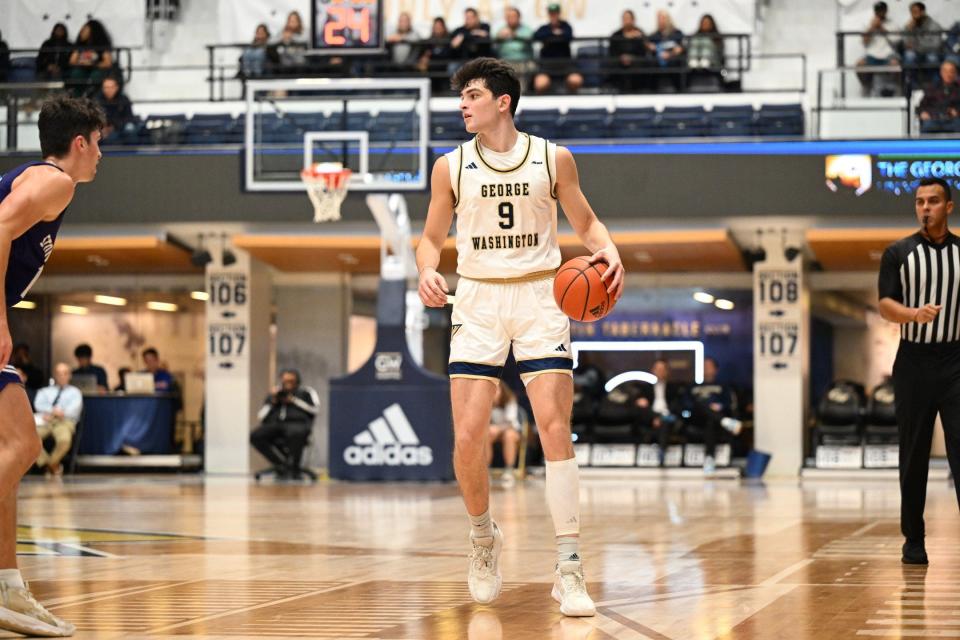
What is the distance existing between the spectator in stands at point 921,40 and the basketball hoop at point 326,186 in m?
8.18

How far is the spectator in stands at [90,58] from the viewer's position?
21.6 meters

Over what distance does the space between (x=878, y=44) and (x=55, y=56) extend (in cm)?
1324

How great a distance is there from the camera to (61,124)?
5.05 metres

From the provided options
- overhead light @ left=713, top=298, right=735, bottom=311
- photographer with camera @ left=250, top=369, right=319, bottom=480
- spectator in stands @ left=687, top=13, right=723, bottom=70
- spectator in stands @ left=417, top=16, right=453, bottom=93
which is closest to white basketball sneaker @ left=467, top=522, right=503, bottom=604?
photographer with camera @ left=250, top=369, right=319, bottom=480

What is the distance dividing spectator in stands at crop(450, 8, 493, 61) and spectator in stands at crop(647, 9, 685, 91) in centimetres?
258

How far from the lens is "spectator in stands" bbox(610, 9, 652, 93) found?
21406 mm

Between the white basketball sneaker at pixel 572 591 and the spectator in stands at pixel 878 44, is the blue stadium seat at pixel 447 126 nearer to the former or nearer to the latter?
the spectator in stands at pixel 878 44

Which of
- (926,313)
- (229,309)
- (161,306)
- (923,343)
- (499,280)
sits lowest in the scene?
(923,343)

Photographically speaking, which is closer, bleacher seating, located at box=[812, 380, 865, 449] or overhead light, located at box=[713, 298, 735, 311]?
bleacher seating, located at box=[812, 380, 865, 449]

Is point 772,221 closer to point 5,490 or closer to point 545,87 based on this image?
point 545,87

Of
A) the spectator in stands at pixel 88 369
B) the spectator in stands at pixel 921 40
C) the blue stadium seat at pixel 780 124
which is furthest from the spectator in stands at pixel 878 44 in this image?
the spectator in stands at pixel 88 369

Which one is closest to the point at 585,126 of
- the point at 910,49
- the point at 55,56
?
the point at 910,49

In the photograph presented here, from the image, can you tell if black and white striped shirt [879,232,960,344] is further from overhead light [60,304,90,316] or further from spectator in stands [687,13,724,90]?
overhead light [60,304,90,316]

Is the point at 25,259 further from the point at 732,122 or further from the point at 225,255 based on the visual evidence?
the point at 225,255
